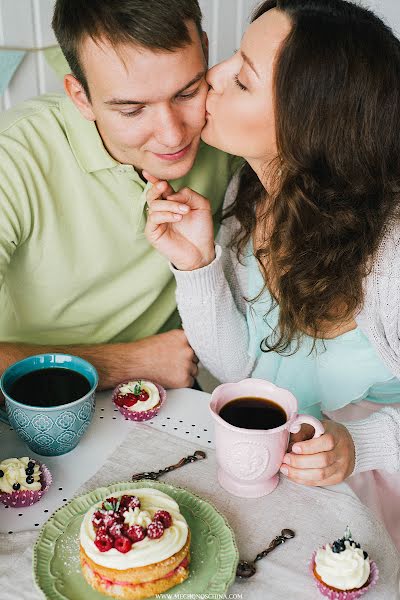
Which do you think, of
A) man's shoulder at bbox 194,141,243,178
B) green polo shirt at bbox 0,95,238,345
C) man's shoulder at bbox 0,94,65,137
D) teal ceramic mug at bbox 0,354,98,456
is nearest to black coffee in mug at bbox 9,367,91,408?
teal ceramic mug at bbox 0,354,98,456

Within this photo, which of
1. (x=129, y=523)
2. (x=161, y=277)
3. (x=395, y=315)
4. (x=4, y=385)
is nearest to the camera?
(x=129, y=523)

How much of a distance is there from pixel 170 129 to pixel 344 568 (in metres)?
0.85

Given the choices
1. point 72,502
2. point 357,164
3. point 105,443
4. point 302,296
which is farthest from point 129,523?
point 357,164

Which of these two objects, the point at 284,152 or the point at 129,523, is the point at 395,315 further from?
the point at 129,523

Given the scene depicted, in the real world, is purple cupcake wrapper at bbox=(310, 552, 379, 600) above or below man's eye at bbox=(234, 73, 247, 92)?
below

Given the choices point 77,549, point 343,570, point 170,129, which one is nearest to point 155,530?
point 77,549

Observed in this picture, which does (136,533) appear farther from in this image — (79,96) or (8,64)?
(8,64)

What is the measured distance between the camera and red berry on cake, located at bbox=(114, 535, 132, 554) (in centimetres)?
84

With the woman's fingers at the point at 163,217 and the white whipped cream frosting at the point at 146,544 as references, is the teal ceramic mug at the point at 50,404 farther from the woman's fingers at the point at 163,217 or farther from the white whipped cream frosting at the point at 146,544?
the woman's fingers at the point at 163,217

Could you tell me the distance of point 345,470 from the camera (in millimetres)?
1108

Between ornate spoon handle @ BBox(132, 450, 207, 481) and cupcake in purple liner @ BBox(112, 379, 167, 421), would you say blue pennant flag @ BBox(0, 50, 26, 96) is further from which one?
ornate spoon handle @ BBox(132, 450, 207, 481)

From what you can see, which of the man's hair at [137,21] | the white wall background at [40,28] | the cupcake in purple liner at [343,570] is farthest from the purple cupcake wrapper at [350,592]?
the white wall background at [40,28]

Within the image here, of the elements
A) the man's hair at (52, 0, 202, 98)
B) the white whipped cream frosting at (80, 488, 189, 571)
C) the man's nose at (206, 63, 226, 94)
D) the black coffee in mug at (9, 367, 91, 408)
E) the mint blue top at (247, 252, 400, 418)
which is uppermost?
the man's hair at (52, 0, 202, 98)

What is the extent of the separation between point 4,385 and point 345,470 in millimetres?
576
